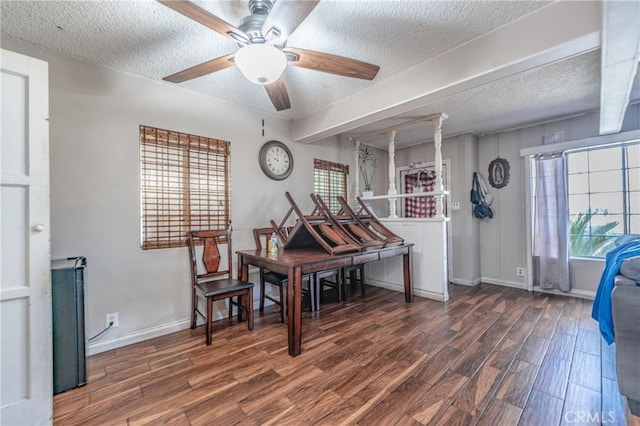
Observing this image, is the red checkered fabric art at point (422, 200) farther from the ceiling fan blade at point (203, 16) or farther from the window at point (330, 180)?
the ceiling fan blade at point (203, 16)

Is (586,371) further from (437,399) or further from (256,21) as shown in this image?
(256,21)

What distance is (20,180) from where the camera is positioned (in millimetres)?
1450

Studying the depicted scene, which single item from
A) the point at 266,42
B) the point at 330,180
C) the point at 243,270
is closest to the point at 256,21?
the point at 266,42

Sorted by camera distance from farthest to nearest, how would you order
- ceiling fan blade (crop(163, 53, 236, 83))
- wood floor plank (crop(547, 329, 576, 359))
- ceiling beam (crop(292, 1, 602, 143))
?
1. wood floor plank (crop(547, 329, 576, 359))
2. ceiling fan blade (crop(163, 53, 236, 83))
3. ceiling beam (crop(292, 1, 602, 143))

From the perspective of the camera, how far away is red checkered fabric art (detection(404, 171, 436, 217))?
16.0 ft

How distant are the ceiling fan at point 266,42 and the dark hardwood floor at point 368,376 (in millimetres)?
1957

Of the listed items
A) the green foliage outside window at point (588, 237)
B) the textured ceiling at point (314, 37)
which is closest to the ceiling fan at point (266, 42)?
the textured ceiling at point (314, 37)

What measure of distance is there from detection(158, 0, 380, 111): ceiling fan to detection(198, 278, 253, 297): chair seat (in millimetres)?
1742

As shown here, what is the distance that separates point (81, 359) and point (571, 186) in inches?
218

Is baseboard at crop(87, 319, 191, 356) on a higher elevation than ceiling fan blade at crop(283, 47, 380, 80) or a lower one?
lower

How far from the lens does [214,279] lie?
2926 millimetres

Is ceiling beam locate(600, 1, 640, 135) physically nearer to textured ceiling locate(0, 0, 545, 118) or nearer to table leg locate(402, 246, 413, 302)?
textured ceiling locate(0, 0, 545, 118)

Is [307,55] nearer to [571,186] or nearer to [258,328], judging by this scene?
[258,328]

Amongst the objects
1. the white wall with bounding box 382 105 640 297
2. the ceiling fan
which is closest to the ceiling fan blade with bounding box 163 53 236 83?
the ceiling fan
